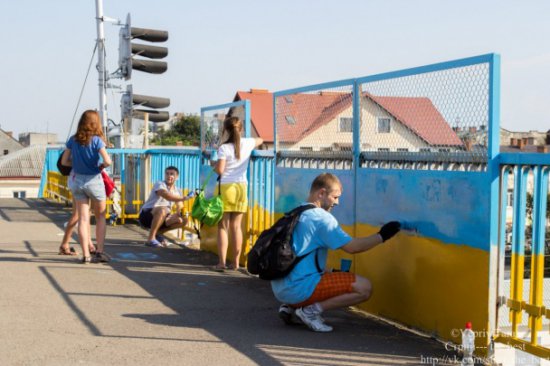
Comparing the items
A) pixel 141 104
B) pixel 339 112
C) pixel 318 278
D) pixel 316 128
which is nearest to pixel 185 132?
pixel 141 104

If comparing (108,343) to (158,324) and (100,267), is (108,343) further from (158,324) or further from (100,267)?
(100,267)

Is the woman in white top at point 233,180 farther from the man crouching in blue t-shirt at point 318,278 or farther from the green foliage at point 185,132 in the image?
the green foliage at point 185,132

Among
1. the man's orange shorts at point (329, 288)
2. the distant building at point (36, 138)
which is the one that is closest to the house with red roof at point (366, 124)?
the man's orange shorts at point (329, 288)

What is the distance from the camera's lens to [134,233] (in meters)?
13.0

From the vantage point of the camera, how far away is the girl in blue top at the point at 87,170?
30.6 feet

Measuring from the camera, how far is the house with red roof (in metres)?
6.11

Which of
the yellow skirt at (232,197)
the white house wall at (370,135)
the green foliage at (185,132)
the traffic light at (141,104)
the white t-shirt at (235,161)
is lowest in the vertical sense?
the yellow skirt at (232,197)

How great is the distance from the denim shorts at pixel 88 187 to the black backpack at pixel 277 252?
3.70 metres

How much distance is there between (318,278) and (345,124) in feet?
5.69

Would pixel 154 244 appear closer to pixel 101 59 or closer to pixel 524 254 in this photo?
pixel 524 254

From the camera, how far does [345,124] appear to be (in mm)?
7418

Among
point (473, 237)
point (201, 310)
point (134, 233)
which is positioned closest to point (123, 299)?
point (201, 310)

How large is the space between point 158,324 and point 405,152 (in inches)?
91.0

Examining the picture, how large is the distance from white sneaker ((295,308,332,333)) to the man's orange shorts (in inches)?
3.6
